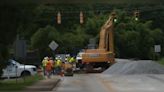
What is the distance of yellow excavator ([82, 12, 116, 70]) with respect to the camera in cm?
6216

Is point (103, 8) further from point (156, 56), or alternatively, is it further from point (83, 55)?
point (83, 55)

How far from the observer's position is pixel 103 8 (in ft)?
389

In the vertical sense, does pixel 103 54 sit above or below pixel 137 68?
above

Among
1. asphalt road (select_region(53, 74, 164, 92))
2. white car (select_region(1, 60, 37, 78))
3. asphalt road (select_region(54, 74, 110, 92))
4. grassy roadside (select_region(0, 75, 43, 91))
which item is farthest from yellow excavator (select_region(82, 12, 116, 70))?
grassy roadside (select_region(0, 75, 43, 91))

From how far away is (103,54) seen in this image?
61750 millimetres

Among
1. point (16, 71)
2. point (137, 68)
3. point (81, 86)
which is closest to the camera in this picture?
point (81, 86)

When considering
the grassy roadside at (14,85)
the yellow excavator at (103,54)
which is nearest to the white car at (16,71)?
the grassy roadside at (14,85)

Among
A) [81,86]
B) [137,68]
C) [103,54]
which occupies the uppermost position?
[103,54]

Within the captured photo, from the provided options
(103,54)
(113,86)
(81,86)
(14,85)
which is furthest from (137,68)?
(14,85)

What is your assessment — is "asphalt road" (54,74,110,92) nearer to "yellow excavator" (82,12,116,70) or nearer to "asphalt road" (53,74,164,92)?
"asphalt road" (53,74,164,92)

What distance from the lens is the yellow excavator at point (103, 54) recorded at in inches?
2447

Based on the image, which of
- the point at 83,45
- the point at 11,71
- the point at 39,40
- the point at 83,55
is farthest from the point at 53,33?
the point at 11,71

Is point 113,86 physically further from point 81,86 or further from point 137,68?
point 137,68

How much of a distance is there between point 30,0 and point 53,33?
63.9 meters
